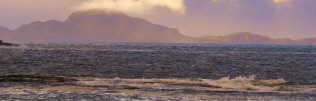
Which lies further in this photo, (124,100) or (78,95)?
(78,95)

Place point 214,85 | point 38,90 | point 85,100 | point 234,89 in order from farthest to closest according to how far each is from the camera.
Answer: point 214,85 → point 234,89 → point 38,90 → point 85,100

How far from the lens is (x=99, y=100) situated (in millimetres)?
21531

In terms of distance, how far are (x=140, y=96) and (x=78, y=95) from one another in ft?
11.0

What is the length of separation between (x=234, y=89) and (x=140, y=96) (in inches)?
321

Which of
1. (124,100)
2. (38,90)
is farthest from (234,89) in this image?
(38,90)

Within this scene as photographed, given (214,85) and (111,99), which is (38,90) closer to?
(111,99)

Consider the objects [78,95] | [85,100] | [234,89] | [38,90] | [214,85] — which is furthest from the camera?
[214,85]

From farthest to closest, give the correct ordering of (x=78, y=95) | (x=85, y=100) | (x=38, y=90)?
1. (x=38, y=90)
2. (x=78, y=95)
3. (x=85, y=100)

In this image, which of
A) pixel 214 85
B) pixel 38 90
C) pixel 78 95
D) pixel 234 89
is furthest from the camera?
pixel 214 85

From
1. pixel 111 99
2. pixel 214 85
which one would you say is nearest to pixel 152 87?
pixel 214 85

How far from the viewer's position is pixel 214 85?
3138 cm

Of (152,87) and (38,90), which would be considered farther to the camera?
(152,87)

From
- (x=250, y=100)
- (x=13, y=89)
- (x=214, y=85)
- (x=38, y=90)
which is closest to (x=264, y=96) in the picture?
(x=250, y=100)

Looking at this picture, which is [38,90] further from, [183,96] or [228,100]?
[228,100]
